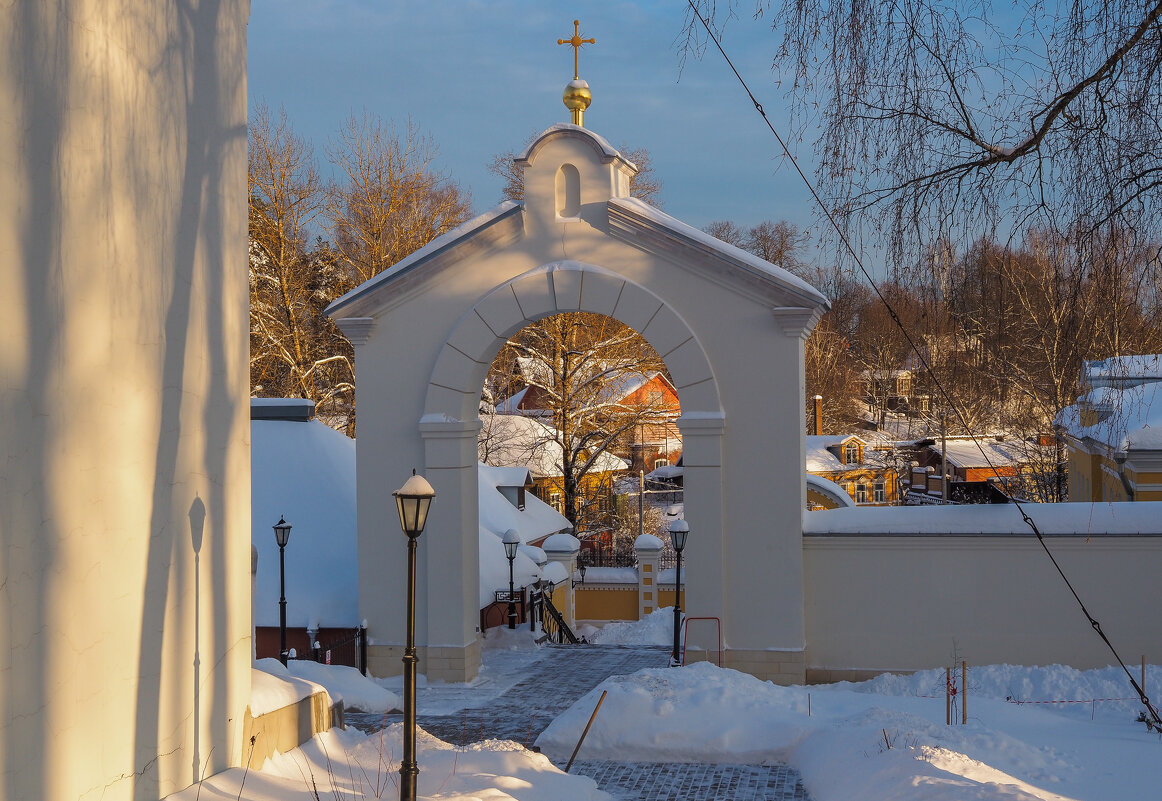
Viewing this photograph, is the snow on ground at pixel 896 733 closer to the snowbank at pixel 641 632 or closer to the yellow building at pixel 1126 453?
the yellow building at pixel 1126 453

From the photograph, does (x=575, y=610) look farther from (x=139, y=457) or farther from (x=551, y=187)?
(x=139, y=457)

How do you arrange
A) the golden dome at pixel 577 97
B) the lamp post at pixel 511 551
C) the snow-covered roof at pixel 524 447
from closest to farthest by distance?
the golden dome at pixel 577 97 → the lamp post at pixel 511 551 → the snow-covered roof at pixel 524 447

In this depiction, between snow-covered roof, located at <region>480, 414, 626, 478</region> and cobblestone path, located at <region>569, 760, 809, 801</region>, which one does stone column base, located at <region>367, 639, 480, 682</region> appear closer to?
cobblestone path, located at <region>569, 760, 809, 801</region>

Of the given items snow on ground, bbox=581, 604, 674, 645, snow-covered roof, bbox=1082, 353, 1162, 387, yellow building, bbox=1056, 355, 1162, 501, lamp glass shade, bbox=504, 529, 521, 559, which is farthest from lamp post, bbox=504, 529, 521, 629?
snow-covered roof, bbox=1082, 353, 1162, 387

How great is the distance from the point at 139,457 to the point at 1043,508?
10881mm

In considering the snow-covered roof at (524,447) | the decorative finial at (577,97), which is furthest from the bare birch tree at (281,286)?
the decorative finial at (577,97)

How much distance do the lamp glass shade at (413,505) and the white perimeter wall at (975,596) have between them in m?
7.52

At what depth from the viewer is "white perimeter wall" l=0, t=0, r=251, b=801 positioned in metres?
4.67

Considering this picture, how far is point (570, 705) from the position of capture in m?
12.7

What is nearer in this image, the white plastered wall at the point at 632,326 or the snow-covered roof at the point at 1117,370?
the snow-covered roof at the point at 1117,370

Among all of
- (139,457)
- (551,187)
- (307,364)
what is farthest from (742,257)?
(307,364)

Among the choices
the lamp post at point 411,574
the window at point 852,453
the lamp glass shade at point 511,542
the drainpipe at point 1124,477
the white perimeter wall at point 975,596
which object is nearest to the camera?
the lamp post at point 411,574

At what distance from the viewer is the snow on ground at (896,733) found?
792 cm

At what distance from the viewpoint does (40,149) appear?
482cm
